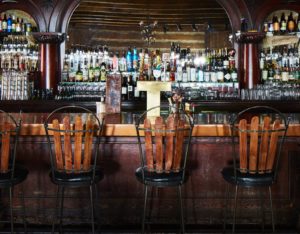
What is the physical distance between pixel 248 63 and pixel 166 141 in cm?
344

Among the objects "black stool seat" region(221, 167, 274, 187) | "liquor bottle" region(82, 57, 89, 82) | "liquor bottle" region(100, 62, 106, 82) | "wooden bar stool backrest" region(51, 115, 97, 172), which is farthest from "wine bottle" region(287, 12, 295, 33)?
"wooden bar stool backrest" region(51, 115, 97, 172)

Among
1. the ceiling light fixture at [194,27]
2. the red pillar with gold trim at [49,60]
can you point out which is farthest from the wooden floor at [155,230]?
the ceiling light fixture at [194,27]

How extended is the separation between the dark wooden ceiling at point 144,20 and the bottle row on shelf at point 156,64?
2.90 ft

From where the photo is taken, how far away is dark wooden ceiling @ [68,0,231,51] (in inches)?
273

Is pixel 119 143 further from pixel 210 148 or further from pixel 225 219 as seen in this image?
pixel 225 219

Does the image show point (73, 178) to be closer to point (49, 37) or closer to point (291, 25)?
point (49, 37)

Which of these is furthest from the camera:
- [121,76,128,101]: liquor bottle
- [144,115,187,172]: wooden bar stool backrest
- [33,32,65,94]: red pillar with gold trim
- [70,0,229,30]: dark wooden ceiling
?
[70,0,229,30]: dark wooden ceiling

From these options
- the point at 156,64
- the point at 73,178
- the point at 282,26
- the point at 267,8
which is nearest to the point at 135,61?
the point at 156,64

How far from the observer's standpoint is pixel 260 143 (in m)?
3.00

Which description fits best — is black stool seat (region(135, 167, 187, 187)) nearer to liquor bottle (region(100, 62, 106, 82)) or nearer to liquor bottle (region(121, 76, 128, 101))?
liquor bottle (region(121, 76, 128, 101))

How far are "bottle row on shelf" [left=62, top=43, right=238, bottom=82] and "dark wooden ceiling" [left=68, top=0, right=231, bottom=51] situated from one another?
88 cm

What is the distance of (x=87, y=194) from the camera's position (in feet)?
12.0

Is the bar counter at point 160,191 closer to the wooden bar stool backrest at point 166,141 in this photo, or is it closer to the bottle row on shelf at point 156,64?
the wooden bar stool backrest at point 166,141

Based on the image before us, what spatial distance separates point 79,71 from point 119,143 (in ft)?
9.29
